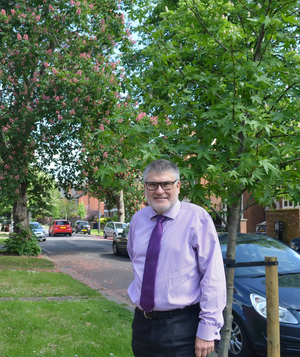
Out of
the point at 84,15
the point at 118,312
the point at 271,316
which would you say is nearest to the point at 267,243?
the point at 118,312

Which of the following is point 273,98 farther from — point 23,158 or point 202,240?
point 23,158

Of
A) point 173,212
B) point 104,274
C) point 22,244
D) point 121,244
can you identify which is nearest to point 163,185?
point 173,212

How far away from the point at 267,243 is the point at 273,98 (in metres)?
3.54

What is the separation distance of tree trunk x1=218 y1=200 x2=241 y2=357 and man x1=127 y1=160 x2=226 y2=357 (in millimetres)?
1033

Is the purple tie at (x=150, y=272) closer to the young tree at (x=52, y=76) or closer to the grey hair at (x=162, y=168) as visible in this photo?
the grey hair at (x=162, y=168)

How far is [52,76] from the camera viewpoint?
14.4 m

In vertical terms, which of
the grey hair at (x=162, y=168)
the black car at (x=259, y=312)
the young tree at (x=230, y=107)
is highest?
the young tree at (x=230, y=107)

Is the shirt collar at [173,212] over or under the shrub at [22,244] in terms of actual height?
over

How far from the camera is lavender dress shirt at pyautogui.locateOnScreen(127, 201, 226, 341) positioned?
2.41 m

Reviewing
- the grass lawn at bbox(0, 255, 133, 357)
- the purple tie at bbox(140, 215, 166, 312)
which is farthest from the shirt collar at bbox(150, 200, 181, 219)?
the grass lawn at bbox(0, 255, 133, 357)

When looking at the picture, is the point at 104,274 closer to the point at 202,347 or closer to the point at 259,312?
the point at 259,312

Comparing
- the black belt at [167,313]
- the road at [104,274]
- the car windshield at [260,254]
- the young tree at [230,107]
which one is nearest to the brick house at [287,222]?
the road at [104,274]

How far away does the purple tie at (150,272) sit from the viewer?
2.52 metres

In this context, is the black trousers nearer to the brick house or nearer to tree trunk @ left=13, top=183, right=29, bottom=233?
tree trunk @ left=13, top=183, right=29, bottom=233
